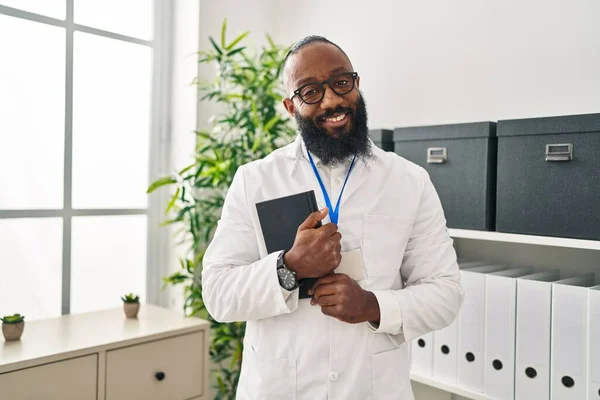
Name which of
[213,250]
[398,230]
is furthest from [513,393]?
[213,250]

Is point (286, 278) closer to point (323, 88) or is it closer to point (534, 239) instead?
point (323, 88)

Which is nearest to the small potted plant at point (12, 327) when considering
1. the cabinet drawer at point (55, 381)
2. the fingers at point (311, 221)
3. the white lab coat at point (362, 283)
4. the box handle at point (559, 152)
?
the cabinet drawer at point (55, 381)

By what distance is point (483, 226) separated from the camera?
1659 millimetres

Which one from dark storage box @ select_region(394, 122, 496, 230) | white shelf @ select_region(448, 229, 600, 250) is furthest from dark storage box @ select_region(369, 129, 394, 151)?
white shelf @ select_region(448, 229, 600, 250)

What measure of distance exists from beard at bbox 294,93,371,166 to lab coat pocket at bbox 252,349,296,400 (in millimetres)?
508

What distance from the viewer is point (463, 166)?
171cm

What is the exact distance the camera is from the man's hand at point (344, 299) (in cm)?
113

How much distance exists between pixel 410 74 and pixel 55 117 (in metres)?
1.54

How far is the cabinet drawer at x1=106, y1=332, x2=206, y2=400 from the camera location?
1.83 meters

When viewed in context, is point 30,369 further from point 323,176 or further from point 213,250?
point 323,176

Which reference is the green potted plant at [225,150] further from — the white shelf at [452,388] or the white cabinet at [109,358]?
the white shelf at [452,388]

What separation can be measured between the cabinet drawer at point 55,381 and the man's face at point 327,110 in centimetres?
109

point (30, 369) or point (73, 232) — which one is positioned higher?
point (73, 232)

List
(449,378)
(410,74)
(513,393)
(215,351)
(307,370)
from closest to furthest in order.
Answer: (307,370) < (513,393) < (449,378) < (410,74) < (215,351)
